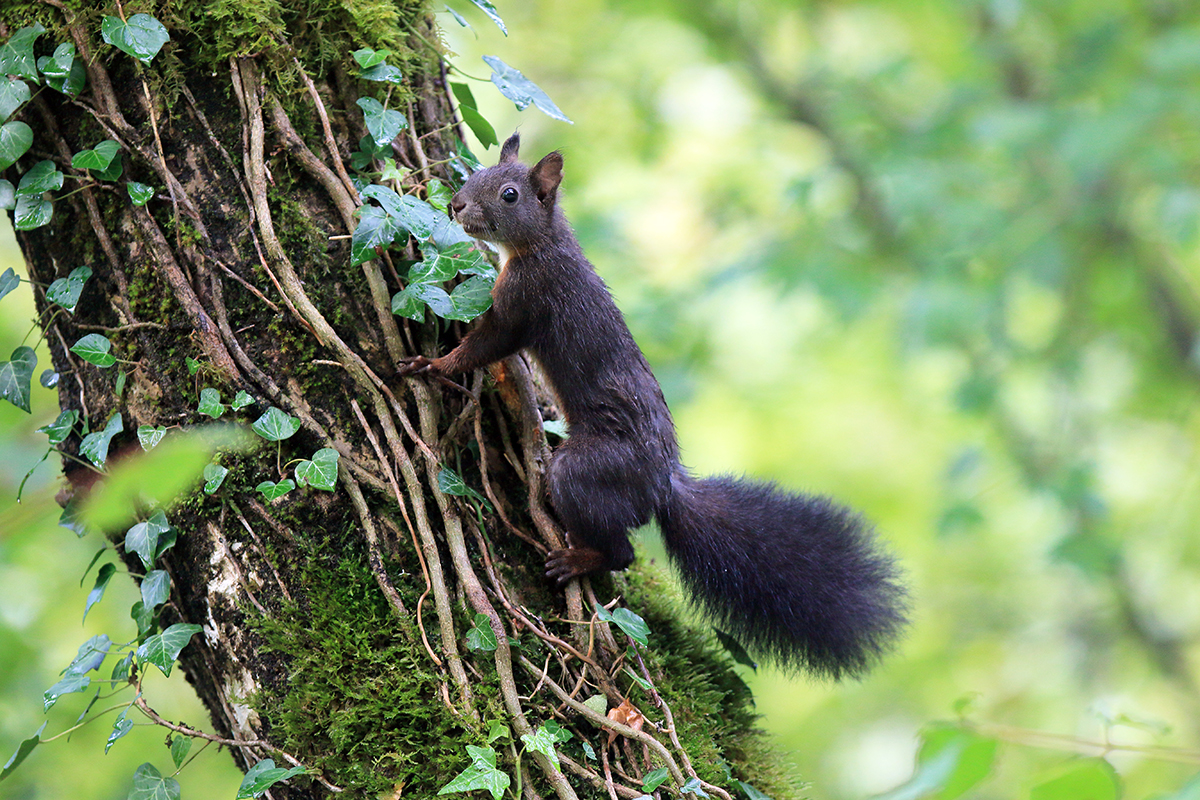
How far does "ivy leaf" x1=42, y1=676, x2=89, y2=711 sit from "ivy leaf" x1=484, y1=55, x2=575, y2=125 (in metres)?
1.64

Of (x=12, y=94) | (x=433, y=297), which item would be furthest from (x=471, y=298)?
(x=12, y=94)

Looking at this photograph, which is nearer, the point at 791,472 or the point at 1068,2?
the point at 1068,2

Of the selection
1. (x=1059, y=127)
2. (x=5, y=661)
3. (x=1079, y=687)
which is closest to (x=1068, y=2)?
(x=1059, y=127)

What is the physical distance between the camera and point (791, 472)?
28.2 feet

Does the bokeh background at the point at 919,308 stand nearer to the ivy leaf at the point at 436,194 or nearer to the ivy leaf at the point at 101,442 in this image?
the ivy leaf at the point at 101,442

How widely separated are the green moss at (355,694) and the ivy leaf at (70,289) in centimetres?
77

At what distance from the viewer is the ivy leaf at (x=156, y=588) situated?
5.92ft

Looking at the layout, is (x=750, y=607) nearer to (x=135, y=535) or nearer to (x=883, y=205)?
(x=135, y=535)

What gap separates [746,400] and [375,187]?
7.01 meters

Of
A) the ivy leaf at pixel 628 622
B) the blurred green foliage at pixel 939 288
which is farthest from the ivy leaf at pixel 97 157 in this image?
the blurred green foliage at pixel 939 288

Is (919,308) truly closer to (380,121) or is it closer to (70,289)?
(380,121)

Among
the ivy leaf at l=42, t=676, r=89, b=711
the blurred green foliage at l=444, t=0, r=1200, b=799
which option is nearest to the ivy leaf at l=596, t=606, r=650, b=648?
the ivy leaf at l=42, t=676, r=89, b=711

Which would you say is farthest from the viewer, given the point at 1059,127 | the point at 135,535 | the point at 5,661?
the point at 1059,127

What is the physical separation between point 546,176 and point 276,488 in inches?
53.4
